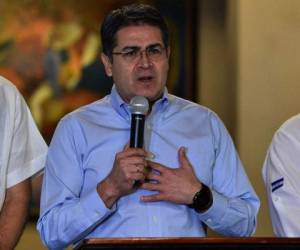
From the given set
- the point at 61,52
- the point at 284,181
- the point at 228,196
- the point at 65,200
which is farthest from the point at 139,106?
the point at 61,52

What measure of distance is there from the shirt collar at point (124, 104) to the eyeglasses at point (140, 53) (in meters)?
0.16

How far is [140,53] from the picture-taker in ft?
10.1

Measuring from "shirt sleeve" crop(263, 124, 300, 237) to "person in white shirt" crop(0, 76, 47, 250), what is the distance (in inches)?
36.7

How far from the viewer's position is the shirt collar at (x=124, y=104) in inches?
124

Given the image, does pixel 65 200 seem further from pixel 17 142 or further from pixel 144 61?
pixel 144 61

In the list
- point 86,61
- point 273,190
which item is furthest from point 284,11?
point 273,190

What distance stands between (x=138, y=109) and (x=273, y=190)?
0.91 metres

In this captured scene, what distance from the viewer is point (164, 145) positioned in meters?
3.10

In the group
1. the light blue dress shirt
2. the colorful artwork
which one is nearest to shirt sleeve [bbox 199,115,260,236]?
the light blue dress shirt

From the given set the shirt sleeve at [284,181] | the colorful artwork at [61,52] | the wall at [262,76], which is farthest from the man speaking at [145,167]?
the colorful artwork at [61,52]

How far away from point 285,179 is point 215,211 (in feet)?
1.69

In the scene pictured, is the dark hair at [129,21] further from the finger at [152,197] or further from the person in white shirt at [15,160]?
the finger at [152,197]

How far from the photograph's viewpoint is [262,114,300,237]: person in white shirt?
10.9ft

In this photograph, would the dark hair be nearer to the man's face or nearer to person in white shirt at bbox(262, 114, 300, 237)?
the man's face
